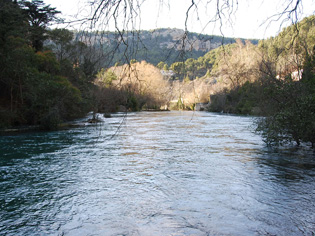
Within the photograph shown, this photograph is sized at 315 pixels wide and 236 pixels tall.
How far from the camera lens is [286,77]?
454 inches

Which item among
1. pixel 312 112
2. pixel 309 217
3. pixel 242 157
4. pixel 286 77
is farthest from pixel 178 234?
pixel 286 77

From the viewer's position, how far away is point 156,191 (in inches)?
282

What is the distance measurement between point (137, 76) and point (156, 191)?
5427mm

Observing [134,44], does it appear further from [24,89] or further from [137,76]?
[24,89]

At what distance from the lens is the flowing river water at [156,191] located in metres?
5.26

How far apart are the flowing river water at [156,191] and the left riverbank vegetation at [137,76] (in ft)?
2.03

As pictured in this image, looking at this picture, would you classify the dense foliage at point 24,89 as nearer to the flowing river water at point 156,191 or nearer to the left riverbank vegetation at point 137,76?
the left riverbank vegetation at point 137,76

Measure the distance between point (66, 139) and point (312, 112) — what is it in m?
11.6

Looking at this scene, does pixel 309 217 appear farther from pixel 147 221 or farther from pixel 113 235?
pixel 113 235

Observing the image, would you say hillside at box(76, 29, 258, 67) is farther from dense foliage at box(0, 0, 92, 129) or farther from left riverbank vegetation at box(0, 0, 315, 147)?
dense foliage at box(0, 0, 92, 129)

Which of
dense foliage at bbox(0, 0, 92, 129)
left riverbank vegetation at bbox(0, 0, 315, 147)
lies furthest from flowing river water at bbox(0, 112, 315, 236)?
dense foliage at bbox(0, 0, 92, 129)

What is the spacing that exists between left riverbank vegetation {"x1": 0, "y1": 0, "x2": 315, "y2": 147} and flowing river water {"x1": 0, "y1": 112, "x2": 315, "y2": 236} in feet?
2.03

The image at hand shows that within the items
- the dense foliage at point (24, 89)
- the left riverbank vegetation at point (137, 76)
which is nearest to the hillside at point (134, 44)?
the left riverbank vegetation at point (137, 76)

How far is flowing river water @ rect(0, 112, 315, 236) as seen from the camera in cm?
526
